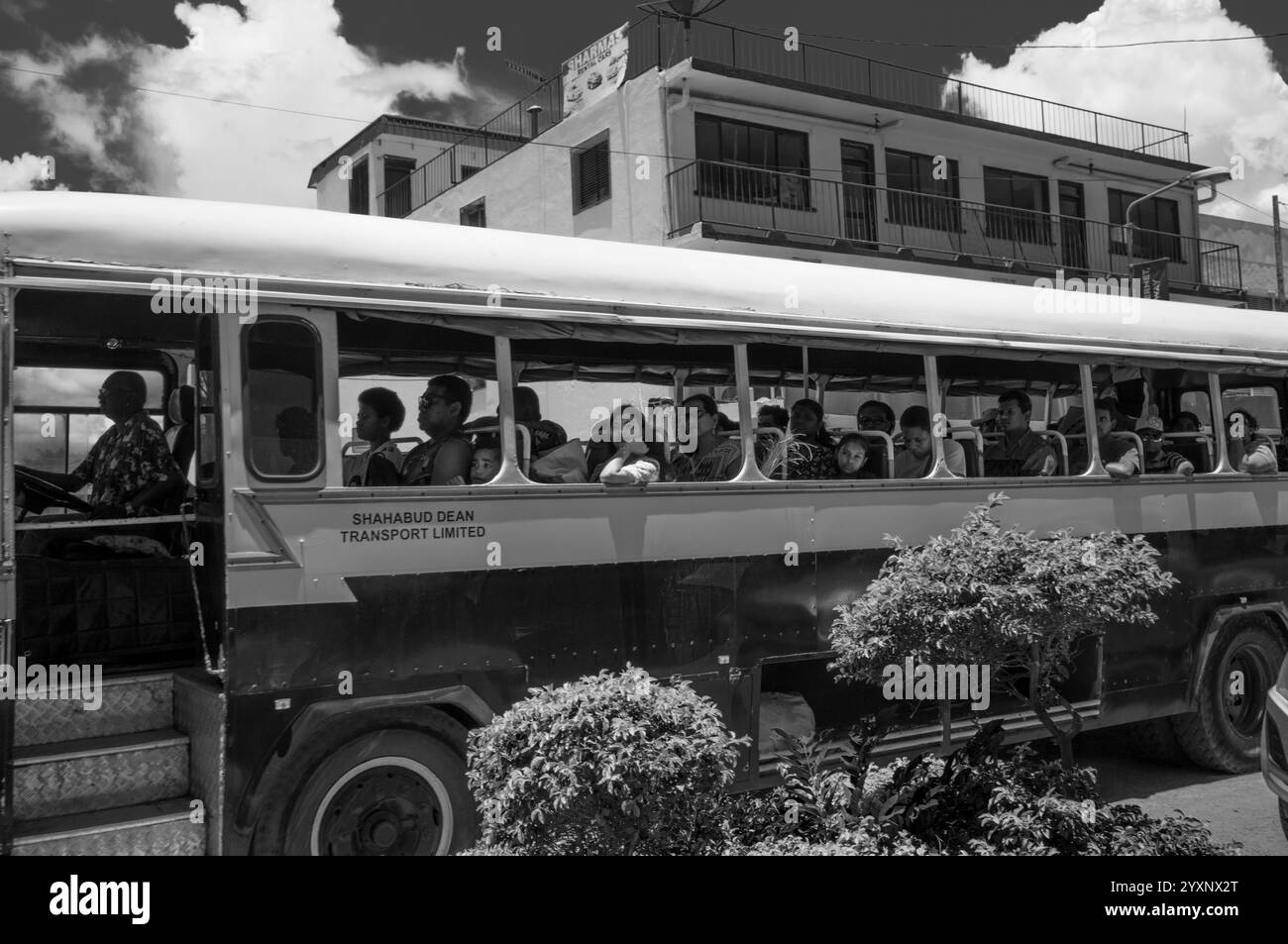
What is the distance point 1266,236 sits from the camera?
35.2 meters

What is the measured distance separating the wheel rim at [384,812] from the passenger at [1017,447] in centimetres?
436

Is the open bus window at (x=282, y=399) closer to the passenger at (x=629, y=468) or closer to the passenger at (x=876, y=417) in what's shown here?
the passenger at (x=629, y=468)

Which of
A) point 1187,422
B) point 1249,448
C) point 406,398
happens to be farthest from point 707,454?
point 1249,448

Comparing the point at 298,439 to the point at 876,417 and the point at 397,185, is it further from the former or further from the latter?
the point at 397,185

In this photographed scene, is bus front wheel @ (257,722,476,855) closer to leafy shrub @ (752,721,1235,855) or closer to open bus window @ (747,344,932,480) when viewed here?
leafy shrub @ (752,721,1235,855)

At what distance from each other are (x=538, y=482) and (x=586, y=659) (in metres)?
0.91

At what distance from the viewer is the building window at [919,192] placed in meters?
24.8

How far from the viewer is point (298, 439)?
511cm

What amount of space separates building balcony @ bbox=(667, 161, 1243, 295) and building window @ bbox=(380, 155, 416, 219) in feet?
34.5
